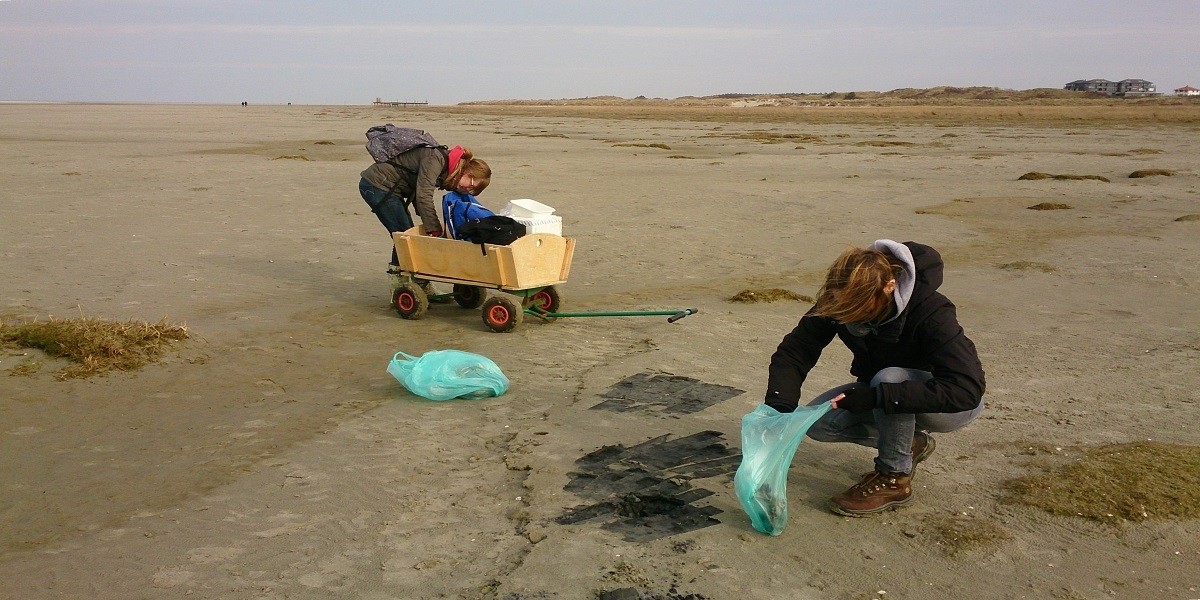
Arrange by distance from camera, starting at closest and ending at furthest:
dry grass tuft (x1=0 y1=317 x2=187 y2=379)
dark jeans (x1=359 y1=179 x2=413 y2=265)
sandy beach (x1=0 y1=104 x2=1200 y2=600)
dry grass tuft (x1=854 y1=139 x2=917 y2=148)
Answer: sandy beach (x1=0 y1=104 x2=1200 y2=600)
dry grass tuft (x1=0 y1=317 x2=187 y2=379)
dark jeans (x1=359 y1=179 x2=413 y2=265)
dry grass tuft (x1=854 y1=139 x2=917 y2=148)

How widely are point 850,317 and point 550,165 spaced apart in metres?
15.9

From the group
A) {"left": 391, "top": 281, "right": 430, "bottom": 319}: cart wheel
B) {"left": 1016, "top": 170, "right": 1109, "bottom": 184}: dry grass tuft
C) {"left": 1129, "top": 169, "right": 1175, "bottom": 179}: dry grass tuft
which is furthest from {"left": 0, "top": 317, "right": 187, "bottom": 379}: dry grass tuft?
{"left": 1129, "top": 169, "right": 1175, "bottom": 179}: dry grass tuft

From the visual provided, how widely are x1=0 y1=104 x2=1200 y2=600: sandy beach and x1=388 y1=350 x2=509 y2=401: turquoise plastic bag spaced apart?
8 cm

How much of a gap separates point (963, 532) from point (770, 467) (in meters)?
0.76

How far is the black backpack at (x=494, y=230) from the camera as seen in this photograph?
6.71m

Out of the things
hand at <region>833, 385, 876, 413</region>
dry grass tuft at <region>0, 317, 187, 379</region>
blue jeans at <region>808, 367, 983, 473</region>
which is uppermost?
hand at <region>833, 385, 876, 413</region>

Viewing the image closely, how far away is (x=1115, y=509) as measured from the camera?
144 inches

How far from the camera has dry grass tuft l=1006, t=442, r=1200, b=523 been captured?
3.65 m

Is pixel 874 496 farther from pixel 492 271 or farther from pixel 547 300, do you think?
pixel 547 300

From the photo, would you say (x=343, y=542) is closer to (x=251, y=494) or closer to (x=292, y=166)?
(x=251, y=494)

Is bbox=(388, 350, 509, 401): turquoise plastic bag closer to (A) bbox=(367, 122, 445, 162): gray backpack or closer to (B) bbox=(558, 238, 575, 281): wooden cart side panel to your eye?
(B) bbox=(558, 238, 575, 281): wooden cart side panel

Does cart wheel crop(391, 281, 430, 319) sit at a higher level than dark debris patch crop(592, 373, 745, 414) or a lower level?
higher

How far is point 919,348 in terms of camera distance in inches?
145

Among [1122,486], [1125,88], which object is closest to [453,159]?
[1122,486]
